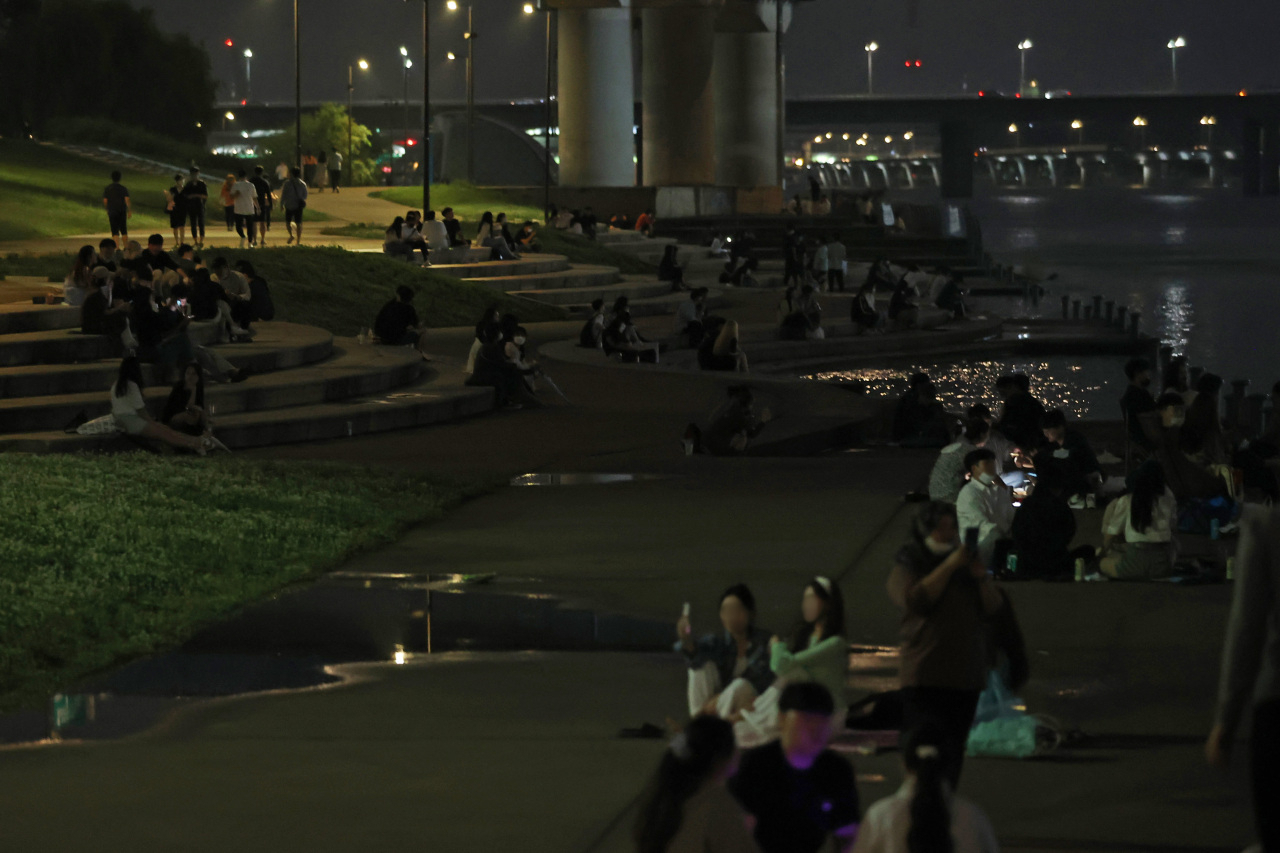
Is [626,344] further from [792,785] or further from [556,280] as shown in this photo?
[792,785]

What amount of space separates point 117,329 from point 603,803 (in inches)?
584

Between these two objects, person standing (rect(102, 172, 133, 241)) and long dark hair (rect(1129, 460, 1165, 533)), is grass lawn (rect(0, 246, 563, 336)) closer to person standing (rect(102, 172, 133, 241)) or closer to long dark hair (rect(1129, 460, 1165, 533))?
person standing (rect(102, 172, 133, 241))

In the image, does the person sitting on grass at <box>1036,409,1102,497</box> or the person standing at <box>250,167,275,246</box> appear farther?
the person standing at <box>250,167,275,246</box>

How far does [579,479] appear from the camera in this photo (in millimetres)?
15938

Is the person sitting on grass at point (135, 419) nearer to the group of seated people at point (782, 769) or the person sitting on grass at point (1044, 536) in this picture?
the person sitting on grass at point (1044, 536)

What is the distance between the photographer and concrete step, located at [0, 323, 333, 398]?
18.7 meters

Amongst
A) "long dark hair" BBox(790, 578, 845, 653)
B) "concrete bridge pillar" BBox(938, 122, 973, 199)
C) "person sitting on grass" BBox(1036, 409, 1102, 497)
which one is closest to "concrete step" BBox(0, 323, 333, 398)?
"person sitting on grass" BBox(1036, 409, 1102, 497)

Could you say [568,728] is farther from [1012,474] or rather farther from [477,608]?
[1012,474]

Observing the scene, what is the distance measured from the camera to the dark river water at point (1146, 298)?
3209cm

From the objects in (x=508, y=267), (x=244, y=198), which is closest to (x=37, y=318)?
(x=244, y=198)

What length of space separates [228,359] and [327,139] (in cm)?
7438

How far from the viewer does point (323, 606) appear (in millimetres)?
10586

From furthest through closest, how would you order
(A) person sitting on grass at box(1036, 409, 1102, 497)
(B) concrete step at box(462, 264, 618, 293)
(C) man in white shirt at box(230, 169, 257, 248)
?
(B) concrete step at box(462, 264, 618, 293), (C) man in white shirt at box(230, 169, 257, 248), (A) person sitting on grass at box(1036, 409, 1102, 497)

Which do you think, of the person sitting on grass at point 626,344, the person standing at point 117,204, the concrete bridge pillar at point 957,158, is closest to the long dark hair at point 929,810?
the person sitting on grass at point 626,344
